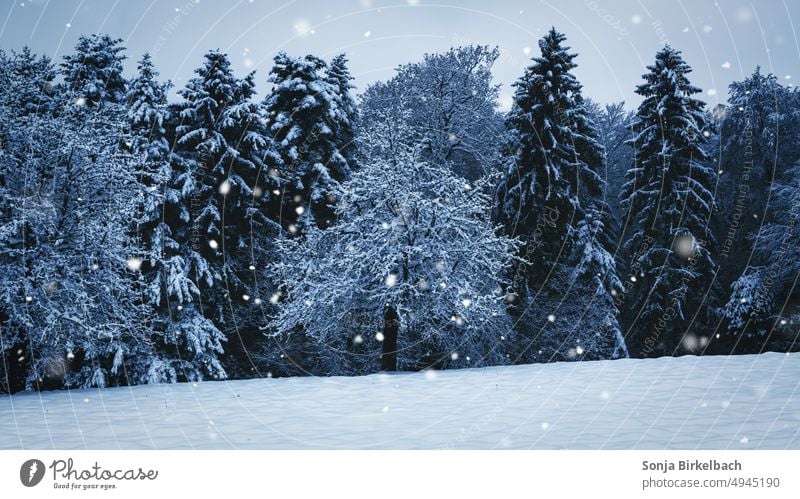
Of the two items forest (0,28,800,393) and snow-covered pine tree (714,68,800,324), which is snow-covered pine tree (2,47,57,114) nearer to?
forest (0,28,800,393)

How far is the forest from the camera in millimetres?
17875

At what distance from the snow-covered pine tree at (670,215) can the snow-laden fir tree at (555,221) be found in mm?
2244

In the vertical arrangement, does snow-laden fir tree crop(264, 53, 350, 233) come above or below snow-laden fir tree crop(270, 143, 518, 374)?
above

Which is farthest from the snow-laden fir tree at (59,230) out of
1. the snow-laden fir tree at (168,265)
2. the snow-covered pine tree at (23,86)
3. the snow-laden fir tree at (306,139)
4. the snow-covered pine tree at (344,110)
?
the snow-covered pine tree at (344,110)

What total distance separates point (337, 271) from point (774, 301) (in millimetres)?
18885

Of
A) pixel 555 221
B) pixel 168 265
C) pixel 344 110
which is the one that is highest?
pixel 344 110

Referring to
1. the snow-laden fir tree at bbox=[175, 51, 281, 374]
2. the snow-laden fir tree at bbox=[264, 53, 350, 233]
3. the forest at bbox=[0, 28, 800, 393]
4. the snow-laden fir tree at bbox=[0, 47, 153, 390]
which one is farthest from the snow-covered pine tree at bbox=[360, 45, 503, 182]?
the snow-laden fir tree at bbox=[0, 47, 153, 390]

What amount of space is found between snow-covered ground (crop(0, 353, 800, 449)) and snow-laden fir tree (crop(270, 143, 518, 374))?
8.26 feet

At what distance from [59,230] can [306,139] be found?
14621 mm

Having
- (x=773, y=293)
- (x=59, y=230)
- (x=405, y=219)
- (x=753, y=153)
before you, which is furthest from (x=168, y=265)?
(x=753, y=153)

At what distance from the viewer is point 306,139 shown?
2808 cm

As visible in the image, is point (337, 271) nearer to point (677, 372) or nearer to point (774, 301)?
point (677, 372)

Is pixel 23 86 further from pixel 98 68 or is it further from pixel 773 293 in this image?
pixel 773 293
